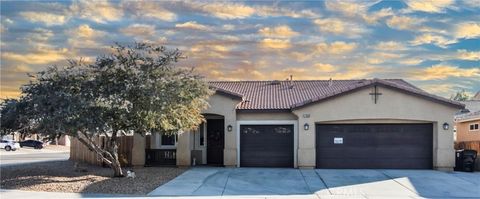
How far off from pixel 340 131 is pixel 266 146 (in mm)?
3188

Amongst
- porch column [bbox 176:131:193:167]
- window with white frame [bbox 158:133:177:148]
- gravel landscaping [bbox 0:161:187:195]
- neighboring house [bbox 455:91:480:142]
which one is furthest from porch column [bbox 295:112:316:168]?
neighboring house [bbox 455:91:480:142]

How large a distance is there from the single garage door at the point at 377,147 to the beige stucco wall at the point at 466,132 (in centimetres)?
790

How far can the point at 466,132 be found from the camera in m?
29.1

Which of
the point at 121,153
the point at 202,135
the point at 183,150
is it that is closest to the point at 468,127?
the point at 202,135

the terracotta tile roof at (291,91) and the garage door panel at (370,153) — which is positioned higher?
the terracotta tile roof at (291,91)

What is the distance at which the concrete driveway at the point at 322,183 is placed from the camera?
14.3 metres

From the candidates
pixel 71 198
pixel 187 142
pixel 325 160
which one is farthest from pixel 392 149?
pixel 71 198

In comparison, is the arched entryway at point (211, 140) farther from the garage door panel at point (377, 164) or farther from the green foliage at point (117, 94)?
the green foliage at point (117, 94)

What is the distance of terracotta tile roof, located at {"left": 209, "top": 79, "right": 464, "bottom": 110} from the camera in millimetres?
20544


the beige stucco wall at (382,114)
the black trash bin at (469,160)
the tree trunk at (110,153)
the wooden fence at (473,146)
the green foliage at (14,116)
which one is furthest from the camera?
the wooden fence at (473,146)

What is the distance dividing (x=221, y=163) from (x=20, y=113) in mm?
9514

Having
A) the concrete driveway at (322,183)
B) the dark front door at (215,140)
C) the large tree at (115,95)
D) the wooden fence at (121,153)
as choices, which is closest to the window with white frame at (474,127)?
the concrete driveway at (322,183)

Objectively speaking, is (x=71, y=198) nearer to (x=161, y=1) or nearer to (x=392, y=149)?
(x=161, y=1)

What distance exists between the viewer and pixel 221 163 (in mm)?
22734
